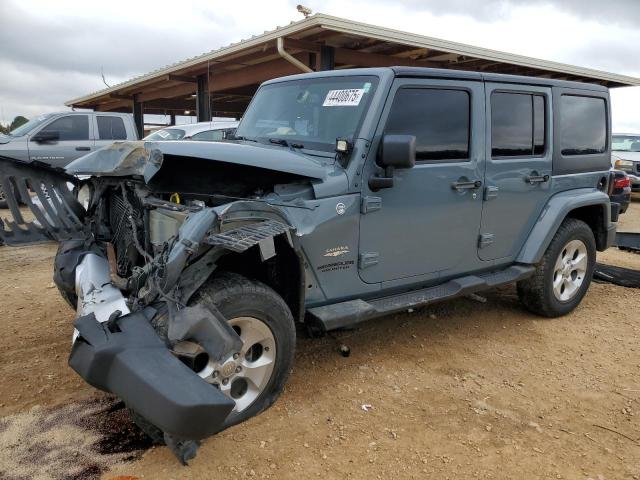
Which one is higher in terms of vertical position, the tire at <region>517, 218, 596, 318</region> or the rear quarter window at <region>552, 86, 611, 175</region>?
the rear quarter window at <region>552, 86, 611, 175</region>

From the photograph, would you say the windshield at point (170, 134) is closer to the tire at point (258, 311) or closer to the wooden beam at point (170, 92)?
the tire at point (258, 311)

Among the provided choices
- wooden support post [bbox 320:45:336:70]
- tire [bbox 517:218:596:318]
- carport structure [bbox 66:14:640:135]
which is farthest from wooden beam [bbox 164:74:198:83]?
tire [bbox 517:218:596:318]

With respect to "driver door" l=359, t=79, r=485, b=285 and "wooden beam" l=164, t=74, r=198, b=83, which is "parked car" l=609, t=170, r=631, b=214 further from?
"wooden beam" l=164, t=74, r=198, b=83

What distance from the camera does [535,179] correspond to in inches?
169

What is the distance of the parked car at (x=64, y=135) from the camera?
928 centimetres

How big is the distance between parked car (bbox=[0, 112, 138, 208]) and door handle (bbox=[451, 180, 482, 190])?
25.2 ft

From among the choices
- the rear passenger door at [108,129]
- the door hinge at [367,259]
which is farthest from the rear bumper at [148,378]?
the rear passenger door at [108,129]

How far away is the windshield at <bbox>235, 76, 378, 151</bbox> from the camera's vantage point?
3383 mm

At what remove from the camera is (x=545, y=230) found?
14.3 ft

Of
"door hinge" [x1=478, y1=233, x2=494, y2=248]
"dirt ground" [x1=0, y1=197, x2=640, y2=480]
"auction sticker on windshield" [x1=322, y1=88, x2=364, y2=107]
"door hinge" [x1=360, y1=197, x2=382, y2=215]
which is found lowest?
"dirt ground" [x1=0, y1=197, x2=640, y2=480]

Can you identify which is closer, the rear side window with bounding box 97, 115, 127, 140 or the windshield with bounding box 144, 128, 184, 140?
the windshield with bounding box 144, 128, 184, 140

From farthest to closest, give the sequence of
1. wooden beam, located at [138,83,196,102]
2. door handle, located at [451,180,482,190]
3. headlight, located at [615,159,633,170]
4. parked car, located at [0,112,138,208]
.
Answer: wooden beam, located at [138,83,196,102]
headlight, located at [615,159,633,170]
parked car, located at [0,112,138,208]
door handle, located at [451,180,482,190]

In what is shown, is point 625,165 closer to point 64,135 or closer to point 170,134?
point 170,134

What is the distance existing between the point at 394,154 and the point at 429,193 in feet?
1.98
